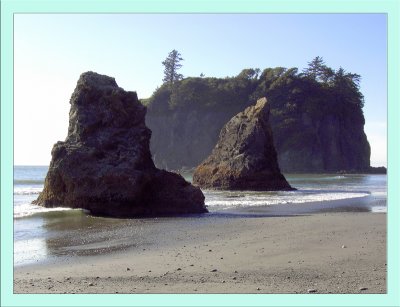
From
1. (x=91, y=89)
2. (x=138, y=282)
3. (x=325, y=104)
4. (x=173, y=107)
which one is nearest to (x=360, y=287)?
(x=138, y=282)

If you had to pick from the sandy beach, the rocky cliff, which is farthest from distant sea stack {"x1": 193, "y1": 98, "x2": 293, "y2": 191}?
the rocky cliff

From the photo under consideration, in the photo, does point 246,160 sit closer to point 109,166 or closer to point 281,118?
point 109,166

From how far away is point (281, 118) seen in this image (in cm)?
8494

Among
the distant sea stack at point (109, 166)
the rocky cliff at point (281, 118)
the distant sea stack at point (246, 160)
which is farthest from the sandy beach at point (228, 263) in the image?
the rocky cliff at point (281, 118)

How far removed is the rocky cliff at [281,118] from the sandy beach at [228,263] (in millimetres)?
68314

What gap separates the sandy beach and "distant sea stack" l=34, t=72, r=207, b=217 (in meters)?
3.52

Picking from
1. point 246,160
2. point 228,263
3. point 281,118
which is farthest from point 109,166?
point 281,118

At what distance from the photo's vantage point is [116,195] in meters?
15.3

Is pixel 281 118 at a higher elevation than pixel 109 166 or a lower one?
higher

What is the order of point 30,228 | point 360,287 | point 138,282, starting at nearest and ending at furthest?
point 360,287 → point 138,282 → point 30,228

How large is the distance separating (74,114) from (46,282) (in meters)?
10.9

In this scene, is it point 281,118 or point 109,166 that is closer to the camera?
point 109,166

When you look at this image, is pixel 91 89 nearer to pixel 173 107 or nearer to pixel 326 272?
pixel 326 272

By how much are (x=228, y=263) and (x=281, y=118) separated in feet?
258
